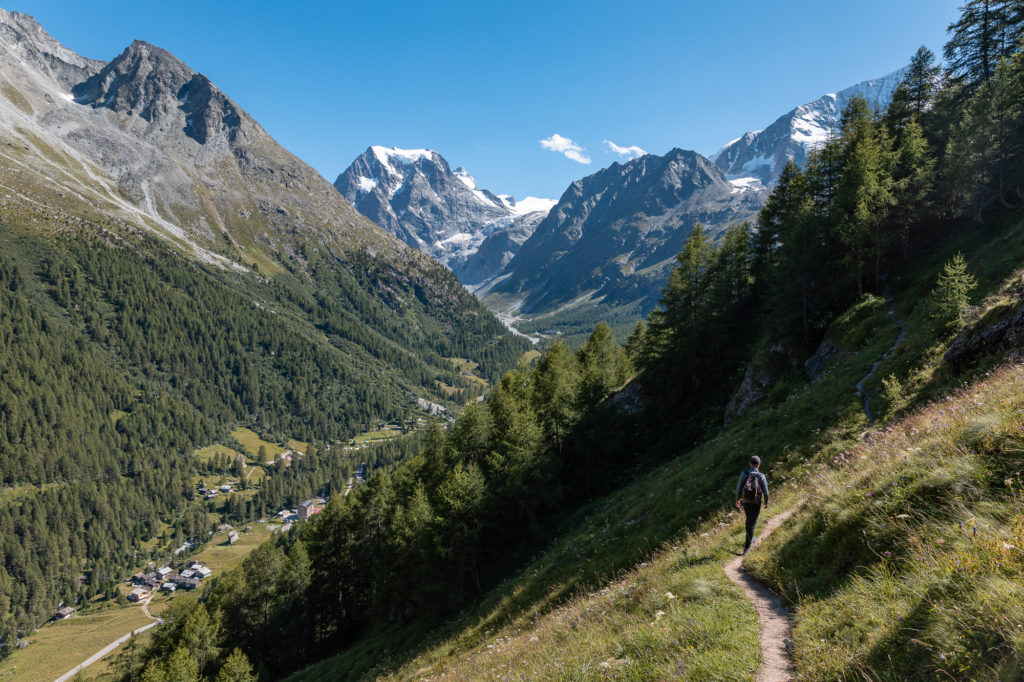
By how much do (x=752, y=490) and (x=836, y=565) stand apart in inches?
157

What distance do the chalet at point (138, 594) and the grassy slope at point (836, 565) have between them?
17912 centimetres

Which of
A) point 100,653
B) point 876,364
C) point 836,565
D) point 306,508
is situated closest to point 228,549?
point 306,508

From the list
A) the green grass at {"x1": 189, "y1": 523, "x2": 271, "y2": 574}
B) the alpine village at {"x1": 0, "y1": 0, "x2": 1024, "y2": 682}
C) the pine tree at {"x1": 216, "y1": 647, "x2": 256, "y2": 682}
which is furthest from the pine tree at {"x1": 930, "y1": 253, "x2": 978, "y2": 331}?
the green grass at {"x1": 189, "y1": 523, "x2": 271, "y2": 574}

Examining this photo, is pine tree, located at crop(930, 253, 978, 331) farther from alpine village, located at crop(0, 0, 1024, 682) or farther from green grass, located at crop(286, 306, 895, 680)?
green grass, located at crop(286, 306, 895, 680)

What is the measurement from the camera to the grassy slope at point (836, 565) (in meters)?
5.14

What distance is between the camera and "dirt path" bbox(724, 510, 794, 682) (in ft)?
20.8

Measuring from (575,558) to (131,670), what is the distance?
60287 mm

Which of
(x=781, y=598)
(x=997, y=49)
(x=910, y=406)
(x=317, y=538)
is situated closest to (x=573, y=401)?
(x=910, y=406)

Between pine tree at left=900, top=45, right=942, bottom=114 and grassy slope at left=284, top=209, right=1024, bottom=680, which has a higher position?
pine tree at left=900, top=45, right=942, bottom=114

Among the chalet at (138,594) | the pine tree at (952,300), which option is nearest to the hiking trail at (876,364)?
the pine tree at (952,300)

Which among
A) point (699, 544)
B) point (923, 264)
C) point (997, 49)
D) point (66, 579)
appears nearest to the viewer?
point (699, 544)

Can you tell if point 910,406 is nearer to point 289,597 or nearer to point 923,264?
point 923,264

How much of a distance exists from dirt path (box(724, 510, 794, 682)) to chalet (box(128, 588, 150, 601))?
646ft

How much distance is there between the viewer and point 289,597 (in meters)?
57.3
